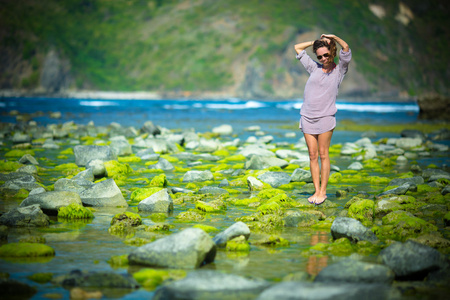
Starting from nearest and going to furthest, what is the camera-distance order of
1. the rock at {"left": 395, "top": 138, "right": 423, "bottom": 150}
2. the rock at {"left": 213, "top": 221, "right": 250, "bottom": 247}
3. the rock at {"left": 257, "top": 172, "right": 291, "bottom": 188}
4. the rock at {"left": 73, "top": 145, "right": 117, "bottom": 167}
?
the rock at {"left": 213, "top": 221, "right": 250, "bottom": 247} < the rock at {"left": 257, "top": 172, "right": 291, "bottom": 188} < the rock at {"left": 73, "top": 145, "right": 117, "bottom": 167} < the rock at {"left": 395, "top": 138, "right": 423, "bottom": 150}

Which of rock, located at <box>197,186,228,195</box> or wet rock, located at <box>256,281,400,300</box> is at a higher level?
rock, located at <box>197,186,228,195</box>

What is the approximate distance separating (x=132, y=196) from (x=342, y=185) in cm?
356

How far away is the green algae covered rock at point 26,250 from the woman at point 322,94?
3.58 m

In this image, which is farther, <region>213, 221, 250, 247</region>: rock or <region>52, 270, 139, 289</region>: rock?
<region>213, 221, 250, 247</region>: rock

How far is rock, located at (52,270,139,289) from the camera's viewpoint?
11.9ft

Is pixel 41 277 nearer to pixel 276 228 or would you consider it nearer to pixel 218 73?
pixel 276 228

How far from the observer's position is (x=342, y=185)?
8.48 metres

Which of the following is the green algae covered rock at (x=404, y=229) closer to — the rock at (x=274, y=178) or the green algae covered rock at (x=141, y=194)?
the rock at (x=274, y=178)

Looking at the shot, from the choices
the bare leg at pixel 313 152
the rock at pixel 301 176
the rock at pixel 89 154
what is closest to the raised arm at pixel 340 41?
the bare leg at pixel 313 152

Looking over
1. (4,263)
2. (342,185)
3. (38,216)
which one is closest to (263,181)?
(342,185)

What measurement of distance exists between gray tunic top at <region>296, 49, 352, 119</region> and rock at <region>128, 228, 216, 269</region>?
2.99 metres

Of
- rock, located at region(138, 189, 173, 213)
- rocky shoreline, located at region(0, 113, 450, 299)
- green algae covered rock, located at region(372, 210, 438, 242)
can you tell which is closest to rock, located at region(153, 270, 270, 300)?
rocky shoreline, located at region(0, 113, 450, 299)

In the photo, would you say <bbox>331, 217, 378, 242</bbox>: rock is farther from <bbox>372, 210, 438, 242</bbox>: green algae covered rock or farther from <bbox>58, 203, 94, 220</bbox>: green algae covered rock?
<bbox>58, 203, 94, 220</bbox>: green algae covered rock

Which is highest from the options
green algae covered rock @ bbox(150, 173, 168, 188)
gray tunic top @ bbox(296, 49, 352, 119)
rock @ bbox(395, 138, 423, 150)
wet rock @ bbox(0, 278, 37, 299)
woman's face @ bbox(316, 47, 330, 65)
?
woman's face @ bbox(316, 47, 330, 65)
